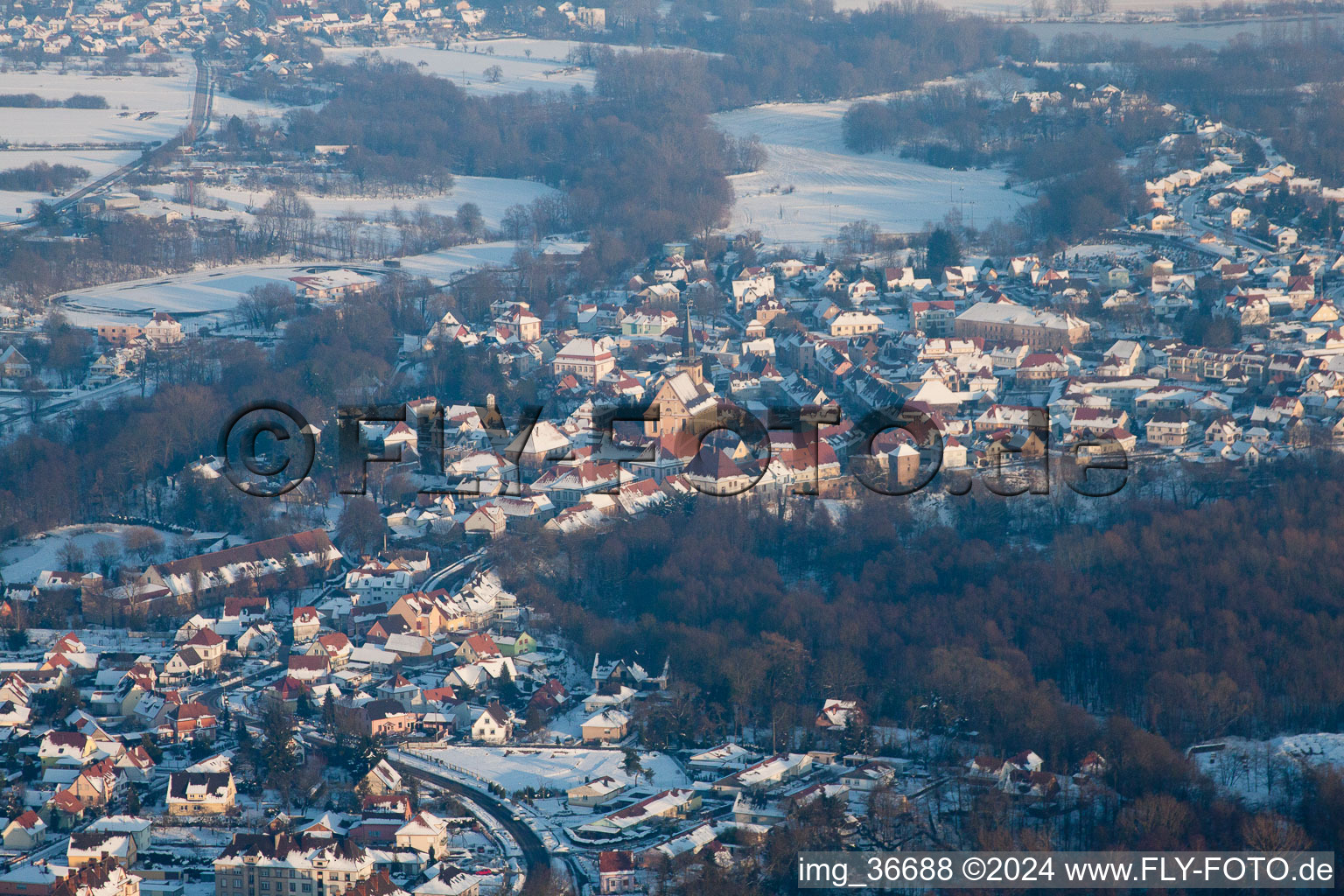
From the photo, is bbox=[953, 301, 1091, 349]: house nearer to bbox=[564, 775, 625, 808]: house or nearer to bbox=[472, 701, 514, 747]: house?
bbox=[472, 701, 514, 747]: house

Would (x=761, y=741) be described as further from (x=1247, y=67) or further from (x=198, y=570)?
(x=1247, y=67)

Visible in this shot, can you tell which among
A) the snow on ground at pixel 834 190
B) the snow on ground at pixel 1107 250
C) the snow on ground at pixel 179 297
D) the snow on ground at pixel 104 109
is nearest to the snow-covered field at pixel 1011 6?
the snow on ground at pixel 834 190

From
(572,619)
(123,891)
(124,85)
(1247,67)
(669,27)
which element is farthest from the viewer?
(669,27)

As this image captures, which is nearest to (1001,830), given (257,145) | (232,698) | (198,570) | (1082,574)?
(1082,574)

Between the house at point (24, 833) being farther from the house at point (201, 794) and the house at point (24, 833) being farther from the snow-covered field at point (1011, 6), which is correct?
the snow-covered field at point (1011, 6)

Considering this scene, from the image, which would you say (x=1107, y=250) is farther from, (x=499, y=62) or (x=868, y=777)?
(x=499, y=62)

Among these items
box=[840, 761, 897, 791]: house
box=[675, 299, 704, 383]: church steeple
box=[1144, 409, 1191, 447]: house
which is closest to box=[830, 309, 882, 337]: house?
box=[675, 299, 704, 383]: church steeple
